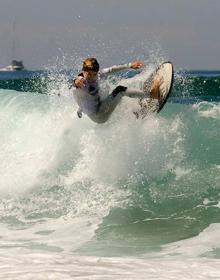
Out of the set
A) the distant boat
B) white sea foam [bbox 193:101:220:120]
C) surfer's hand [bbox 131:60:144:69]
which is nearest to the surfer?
surfer's hand [bbox 131:60:144:69]

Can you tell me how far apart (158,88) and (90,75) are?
64.2 inches

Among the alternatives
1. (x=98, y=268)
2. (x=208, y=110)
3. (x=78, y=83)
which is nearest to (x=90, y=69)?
(x=78, y=83)

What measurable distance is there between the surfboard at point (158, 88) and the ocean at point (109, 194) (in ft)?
0.84

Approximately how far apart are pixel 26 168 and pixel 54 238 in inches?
171

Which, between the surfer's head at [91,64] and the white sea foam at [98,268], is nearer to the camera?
the white sea foam at [98,268]

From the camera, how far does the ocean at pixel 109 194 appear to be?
5676mm

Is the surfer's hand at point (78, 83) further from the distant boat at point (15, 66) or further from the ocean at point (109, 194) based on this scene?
the distant boat at point (15, 66)

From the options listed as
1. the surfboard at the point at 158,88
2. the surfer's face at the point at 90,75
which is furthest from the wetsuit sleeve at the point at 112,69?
the surfboard at the point at 158,88

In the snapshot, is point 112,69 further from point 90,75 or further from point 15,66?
point 15,66

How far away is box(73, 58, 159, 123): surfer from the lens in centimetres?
918

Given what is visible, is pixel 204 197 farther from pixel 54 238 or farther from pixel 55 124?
pixel 55 124

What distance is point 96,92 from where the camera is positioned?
955 centimetres

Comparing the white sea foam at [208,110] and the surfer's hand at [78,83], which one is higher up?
the surfer's hand at [78,83]

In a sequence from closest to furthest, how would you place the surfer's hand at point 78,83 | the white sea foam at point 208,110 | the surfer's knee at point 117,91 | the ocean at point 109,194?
the ocean at point 109,194 < the surfer's hand at point 78,83 < the surfer's knee at point 117,91 < the white sea foam at point 208,110
